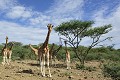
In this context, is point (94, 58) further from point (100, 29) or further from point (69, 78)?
point (69, 78)

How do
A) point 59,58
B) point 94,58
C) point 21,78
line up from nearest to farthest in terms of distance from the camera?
point 21,78 < point 59,58 < point 94,58

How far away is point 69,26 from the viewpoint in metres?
26.8

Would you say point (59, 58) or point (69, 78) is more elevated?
point (59, 58)

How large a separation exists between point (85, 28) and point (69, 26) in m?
1.56

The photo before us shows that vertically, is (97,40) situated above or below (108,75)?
above

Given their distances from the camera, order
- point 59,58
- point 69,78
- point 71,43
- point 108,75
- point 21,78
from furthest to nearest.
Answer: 1. point 59,58
2. point 71,43
3. point 108,75
4. point 69,78
5. point 21,78

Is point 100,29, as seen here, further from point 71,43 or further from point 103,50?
point 103,50

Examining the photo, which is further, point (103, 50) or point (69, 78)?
point (103, 50)

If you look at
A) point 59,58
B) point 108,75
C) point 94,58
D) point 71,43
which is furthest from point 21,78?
point 94,58

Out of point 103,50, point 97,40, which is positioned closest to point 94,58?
point 97,40

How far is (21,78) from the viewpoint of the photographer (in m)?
12.7

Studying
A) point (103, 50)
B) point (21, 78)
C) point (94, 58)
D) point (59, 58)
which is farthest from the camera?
point (103, 50)

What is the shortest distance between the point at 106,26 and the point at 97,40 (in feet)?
5.22

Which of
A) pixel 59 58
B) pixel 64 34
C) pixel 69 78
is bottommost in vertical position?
pixel 69 78
